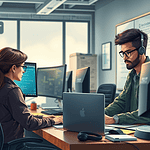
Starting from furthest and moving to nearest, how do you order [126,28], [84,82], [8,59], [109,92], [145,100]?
1. [126,28]
2. [109,92]
3. [84,82]
4. [8,59]
5. [145,100]

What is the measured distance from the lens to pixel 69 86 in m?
3.16

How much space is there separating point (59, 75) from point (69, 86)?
0.39 m

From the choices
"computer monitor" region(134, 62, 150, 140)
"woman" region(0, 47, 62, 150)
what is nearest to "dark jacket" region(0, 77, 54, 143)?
"woman" region(0, 47, 62, 150)

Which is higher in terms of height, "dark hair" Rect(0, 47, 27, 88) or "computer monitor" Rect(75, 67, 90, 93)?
"dark hair" Rect(0, 47, 27, 88)

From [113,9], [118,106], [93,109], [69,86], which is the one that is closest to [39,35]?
[113,9]

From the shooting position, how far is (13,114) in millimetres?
1749

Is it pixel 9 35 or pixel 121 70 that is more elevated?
pixel 9 35

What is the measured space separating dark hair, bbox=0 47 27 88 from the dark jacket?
94 millimetres

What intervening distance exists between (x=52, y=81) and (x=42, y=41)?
3935 mm

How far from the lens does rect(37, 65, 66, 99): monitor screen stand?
8.98 feet

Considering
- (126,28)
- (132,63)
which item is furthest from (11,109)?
(126,28)

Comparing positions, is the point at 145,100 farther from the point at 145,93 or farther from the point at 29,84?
the point at 29,84

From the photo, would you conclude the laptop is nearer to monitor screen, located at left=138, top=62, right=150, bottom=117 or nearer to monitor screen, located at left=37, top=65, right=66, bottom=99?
monitor screen, located at left=138, top=62, right=150, bottom=117

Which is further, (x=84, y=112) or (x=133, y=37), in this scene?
(x=133, y=37)
